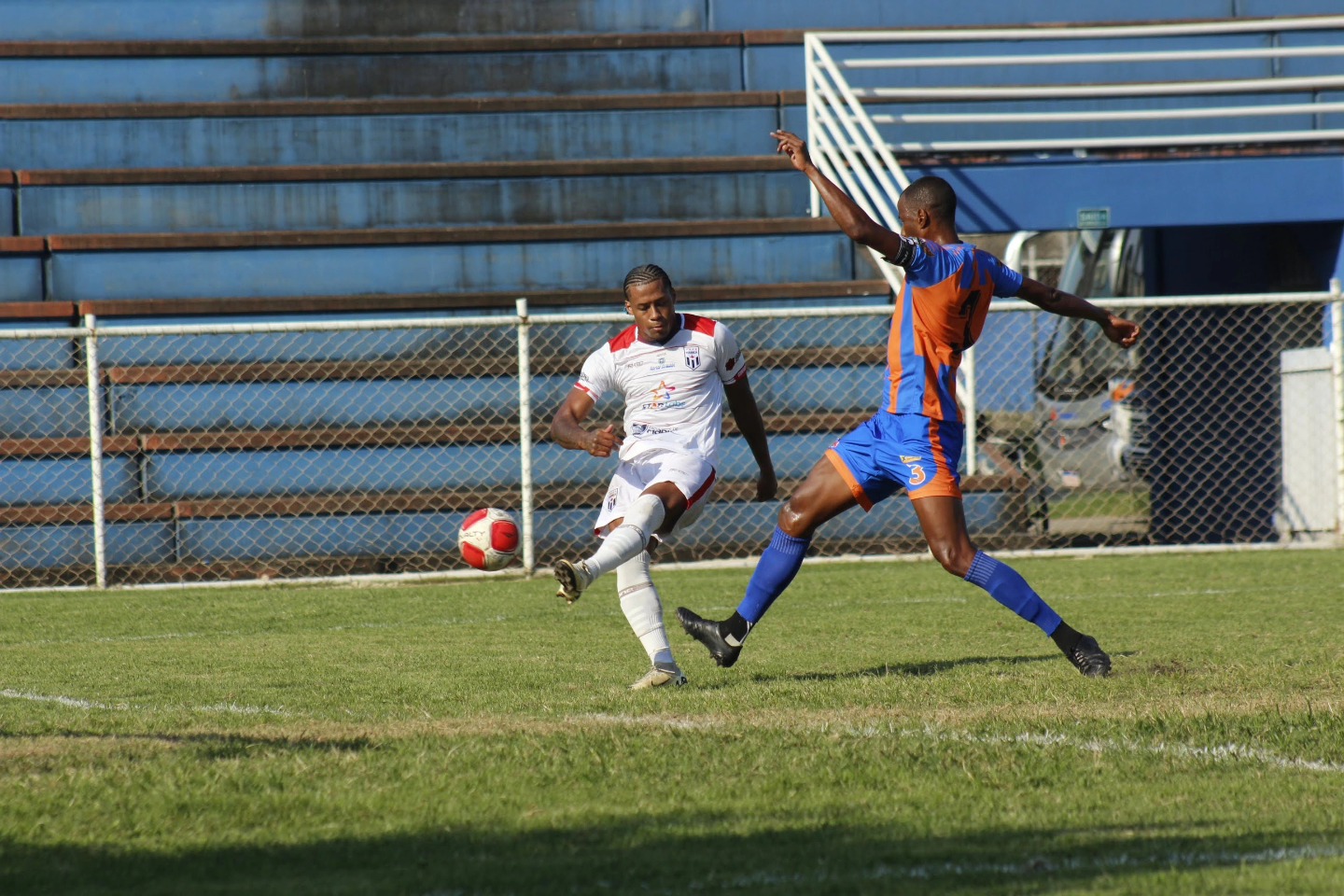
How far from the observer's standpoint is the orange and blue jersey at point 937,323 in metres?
6.28

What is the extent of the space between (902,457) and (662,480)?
98cm

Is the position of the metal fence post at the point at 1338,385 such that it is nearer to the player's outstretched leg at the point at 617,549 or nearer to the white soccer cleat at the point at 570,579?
the player's outstretched leg at the point at 617,549

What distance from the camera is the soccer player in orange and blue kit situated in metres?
6.23

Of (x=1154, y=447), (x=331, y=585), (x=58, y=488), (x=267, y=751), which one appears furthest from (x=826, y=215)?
(x=267, y=751)

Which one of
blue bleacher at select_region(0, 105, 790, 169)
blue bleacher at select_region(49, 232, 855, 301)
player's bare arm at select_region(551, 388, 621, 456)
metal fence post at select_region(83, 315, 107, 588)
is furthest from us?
blue bleacher at select_region(0, 105, 790, 169)

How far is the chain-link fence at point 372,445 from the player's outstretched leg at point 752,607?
17.1 ft

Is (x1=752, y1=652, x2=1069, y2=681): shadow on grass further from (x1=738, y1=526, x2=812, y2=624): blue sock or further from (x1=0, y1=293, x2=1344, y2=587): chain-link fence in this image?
(x1=0, y1=293, x2=1344, y2=587): chain-link fence

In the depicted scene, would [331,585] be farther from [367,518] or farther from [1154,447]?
[1154,447]

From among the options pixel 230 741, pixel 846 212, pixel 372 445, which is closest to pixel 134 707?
pixel 230 741

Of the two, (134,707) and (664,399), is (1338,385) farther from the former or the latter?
(134,707)

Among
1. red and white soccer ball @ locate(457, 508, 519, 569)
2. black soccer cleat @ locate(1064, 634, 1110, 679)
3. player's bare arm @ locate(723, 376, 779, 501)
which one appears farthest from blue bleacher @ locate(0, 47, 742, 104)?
black soccer cleat @ locate(1064, 634, 1110, 679)

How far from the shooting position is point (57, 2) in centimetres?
1545

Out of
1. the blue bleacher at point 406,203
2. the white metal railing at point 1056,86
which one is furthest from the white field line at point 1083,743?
the blue bleacher at point 406,203

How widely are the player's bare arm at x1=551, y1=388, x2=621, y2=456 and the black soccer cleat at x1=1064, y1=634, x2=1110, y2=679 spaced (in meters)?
1.96
